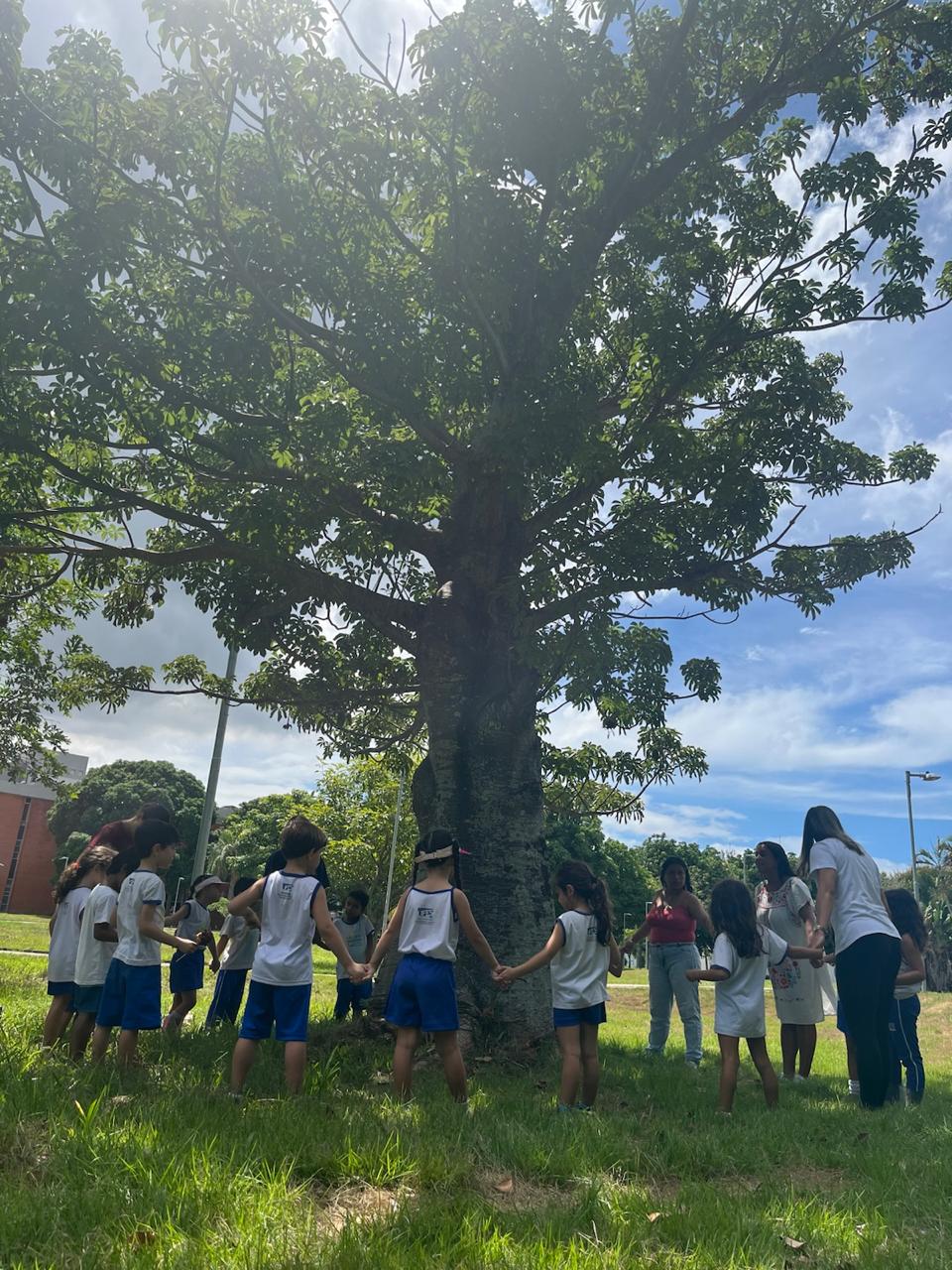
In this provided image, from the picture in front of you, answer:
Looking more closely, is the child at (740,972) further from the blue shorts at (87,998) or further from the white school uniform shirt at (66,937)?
the white school uniform shirt at (66,937)

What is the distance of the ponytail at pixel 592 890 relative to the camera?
5992mm

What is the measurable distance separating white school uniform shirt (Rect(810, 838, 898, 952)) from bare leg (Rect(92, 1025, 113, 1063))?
5227mm

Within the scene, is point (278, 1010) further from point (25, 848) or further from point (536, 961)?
point (25, 848)

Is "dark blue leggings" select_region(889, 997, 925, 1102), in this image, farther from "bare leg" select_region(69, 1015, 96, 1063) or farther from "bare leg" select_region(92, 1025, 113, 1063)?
"bare leg" select_region(69, 1015, 96, 1063)

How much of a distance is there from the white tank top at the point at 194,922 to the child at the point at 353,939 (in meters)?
2.03

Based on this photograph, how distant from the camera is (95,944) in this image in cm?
647

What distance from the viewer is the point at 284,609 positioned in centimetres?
1157

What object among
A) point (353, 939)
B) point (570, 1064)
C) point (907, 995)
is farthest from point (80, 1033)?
point (907, 995)

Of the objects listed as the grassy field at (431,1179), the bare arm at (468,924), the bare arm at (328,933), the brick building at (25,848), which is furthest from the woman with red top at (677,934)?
the brick building at (25,848)

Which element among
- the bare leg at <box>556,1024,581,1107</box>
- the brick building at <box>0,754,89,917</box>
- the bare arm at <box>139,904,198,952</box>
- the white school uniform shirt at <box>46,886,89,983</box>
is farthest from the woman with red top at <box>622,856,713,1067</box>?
the brick building at <box>0,754,89,917</box>

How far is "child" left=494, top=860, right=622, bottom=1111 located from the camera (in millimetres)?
5773

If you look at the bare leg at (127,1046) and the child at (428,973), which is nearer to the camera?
the child at (428,973)

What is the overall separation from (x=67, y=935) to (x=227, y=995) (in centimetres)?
246

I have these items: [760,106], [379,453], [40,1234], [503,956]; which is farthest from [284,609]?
[40,1234]
